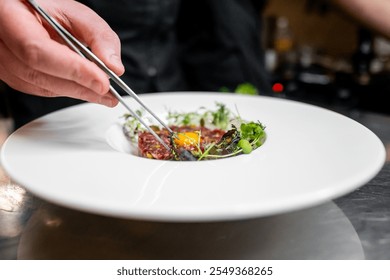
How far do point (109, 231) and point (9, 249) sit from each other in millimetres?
147

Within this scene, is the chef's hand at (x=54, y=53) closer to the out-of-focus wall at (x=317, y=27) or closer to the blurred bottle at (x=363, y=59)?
the blurred bottle at (x=363, y=59)

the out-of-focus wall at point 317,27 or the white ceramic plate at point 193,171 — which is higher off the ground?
the white ceramic plate at point 193,171

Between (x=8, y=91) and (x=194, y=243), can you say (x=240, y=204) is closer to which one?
(x=194, y=243)

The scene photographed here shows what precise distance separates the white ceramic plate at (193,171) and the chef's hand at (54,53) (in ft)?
0.34

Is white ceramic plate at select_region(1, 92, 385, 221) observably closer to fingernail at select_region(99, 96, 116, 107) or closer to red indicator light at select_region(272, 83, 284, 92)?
fingernail at select_region(99, 96, 116, 107)

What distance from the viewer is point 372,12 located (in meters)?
1.67

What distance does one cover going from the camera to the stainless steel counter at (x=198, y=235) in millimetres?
668

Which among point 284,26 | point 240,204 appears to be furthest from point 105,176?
point 284,26

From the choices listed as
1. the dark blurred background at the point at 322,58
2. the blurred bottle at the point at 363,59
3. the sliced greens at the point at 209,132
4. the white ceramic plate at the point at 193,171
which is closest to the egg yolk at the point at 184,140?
the sliced greens at the point at 209,132

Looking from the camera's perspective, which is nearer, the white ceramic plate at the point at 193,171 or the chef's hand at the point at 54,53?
the white ceramic plate at the point at 193,171

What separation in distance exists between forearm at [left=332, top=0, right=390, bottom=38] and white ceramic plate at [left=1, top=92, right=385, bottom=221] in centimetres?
85

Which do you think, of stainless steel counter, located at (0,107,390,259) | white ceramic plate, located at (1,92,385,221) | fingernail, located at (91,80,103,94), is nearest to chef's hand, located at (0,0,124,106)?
fingernail, located at (91,80,103,94)

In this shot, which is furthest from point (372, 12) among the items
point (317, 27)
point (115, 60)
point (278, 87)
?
point (317, 27)
